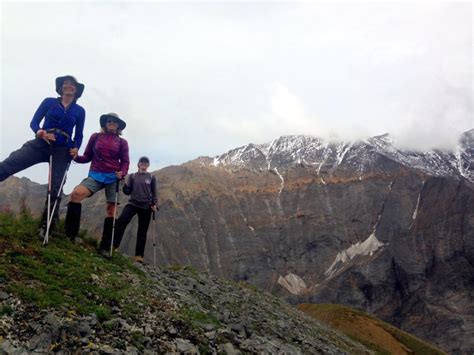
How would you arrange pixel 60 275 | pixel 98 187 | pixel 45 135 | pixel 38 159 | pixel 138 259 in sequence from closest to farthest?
pixel 60 275, pixel 45 135, pixel 38 159, pixel 98 187, pixel 138 259

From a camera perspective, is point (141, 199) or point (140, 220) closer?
point (141, 199)

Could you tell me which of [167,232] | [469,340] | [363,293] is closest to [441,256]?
[363,293]

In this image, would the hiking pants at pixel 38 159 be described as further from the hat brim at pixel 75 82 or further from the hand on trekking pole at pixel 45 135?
the hat brim at pixel 75 82

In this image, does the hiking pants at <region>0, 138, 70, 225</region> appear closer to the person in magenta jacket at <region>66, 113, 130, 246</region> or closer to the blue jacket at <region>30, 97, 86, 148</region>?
the blue jacket at <region>30, 97, 86, 148</region>

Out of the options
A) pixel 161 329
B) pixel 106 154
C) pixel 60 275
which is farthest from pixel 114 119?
pixel 161 329

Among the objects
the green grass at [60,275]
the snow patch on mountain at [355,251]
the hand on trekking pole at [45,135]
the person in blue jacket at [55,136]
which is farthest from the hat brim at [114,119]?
the snow patch on mountain at [355,251]

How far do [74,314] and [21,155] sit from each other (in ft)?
15.4

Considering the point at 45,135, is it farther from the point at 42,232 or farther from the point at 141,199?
the point at 141,199

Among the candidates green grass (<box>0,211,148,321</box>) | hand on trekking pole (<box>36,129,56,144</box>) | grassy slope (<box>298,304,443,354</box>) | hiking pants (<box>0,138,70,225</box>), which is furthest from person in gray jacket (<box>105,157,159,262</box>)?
grassy slope (<box>298,304,443,354</box>)

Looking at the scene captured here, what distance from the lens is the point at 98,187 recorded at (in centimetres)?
1282

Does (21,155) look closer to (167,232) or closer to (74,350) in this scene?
(74,350)

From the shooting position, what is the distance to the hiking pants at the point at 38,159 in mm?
11680

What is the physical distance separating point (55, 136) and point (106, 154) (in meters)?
1.39

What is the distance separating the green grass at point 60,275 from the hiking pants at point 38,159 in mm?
898
